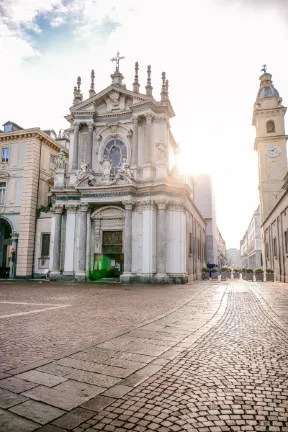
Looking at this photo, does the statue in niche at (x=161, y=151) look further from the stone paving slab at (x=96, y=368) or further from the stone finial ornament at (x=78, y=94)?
the stone paving slab at (x=96, y=368)

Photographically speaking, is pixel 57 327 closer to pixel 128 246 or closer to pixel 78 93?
pixel 128 246

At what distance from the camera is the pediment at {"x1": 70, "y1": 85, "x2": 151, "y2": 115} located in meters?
26.7

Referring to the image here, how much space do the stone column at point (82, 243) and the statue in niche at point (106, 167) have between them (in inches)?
114

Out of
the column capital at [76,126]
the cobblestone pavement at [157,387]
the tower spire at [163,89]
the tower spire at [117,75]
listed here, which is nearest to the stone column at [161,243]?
the tower spire at [163,89]

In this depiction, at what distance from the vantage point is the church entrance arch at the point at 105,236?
2530 centimetres

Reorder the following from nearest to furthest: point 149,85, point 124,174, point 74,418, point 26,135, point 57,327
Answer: point 74,418 → point 57,327 → point 124,174 → point 149,85 → point 26,135

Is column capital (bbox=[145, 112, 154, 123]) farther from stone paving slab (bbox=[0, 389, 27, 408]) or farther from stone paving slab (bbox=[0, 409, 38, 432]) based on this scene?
stone paving slab (bbox=[0, 409, 38, 432])

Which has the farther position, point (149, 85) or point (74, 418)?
point (149, 85)

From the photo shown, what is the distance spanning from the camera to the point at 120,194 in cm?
2398

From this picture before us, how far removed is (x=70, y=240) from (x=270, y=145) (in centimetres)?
3092

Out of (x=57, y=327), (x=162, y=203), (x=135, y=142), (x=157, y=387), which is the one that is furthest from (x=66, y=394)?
(x=135, y=142)

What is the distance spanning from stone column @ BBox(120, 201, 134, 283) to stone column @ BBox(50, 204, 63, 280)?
6022 mm

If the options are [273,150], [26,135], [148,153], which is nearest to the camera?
[148,153]

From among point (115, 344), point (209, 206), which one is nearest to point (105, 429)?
point (115, 344)
